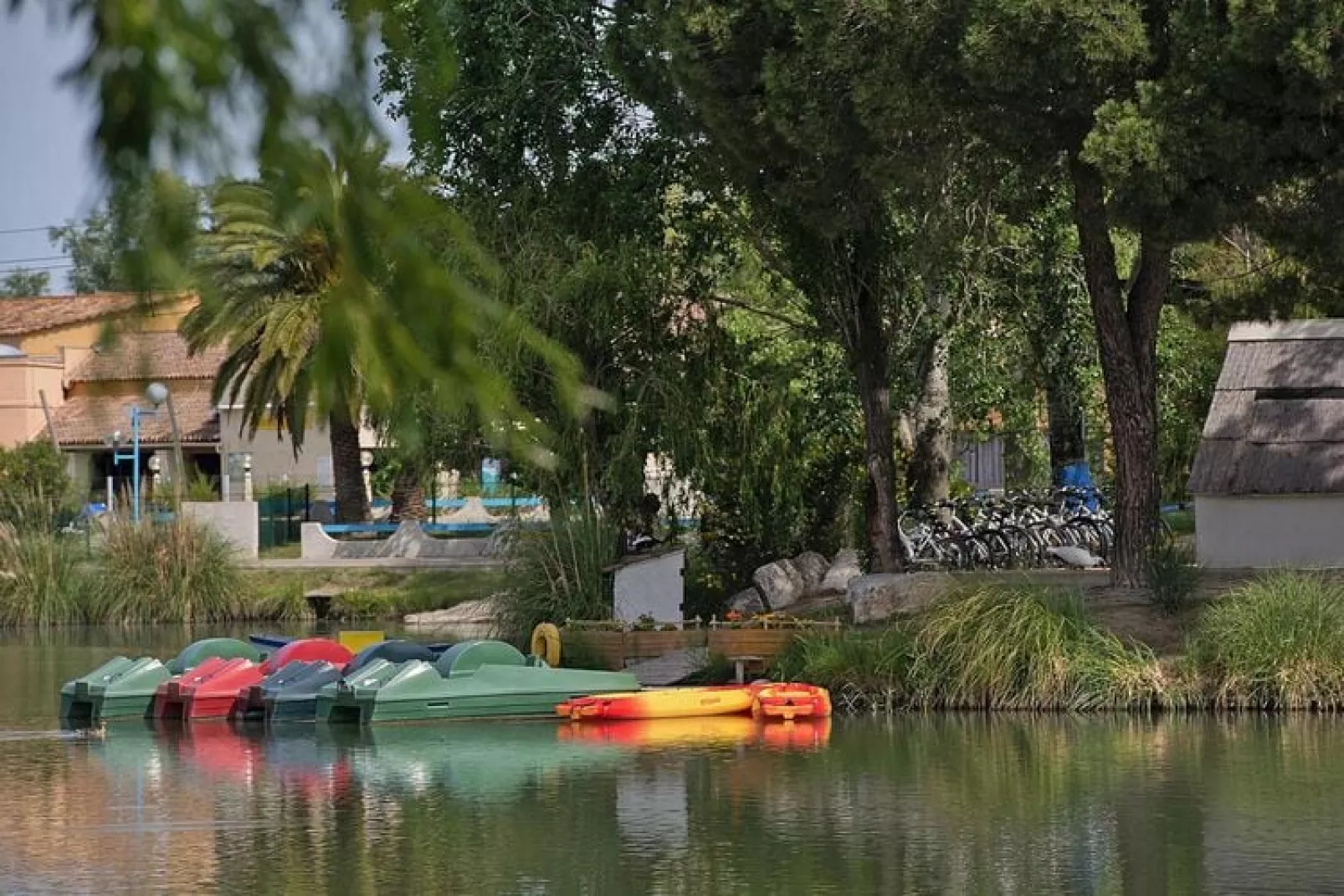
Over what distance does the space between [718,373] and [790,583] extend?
10.3 feet

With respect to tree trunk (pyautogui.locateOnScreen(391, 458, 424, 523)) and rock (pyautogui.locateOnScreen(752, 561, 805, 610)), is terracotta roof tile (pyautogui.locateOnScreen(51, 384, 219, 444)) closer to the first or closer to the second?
tree trunk (pyautogui.locateOnScreen(391, 458, 424, 523))

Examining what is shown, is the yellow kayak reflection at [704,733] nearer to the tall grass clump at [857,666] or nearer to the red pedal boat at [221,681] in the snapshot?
the tall grass clump at [857,666]

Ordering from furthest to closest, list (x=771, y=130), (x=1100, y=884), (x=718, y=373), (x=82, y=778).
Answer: (x=718, y=373)
(x=771, y=130)
(x=82, y=778)
(x=1100, y=884)

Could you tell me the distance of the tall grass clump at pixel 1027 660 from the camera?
2245 centimetres

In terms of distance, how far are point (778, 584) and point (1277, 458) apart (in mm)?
7401

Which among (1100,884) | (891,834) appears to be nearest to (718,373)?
(891,834)

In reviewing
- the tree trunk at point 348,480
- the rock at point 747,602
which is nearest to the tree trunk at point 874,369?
the rock at point 747,602

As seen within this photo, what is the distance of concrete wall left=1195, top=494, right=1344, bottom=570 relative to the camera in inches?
1076

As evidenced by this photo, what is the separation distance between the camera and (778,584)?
31.6 meters

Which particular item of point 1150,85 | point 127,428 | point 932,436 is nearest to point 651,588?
point 932,436

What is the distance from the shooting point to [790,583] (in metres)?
31.8

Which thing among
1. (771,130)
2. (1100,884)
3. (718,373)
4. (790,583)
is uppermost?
(771,130)

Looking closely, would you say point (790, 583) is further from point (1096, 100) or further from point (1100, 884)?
point (1100, 884)

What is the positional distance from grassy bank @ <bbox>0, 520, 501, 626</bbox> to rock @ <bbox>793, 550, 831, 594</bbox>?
823 cm
